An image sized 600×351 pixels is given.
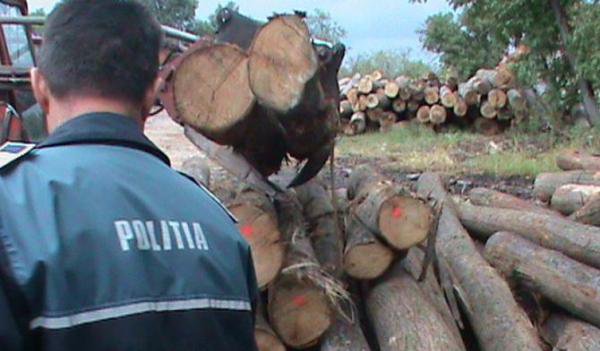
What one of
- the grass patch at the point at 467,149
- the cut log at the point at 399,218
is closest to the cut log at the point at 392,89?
the grass patch at the point at 467,149

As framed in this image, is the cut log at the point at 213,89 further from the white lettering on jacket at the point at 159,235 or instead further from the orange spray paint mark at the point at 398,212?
the white lettering on jacket at the point at 159,235

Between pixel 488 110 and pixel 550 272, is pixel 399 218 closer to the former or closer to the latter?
pixel 550 272

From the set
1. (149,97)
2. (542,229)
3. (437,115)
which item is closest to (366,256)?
(542,229)

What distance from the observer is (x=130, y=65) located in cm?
150

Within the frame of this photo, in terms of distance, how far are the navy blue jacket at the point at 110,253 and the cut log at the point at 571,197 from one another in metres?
4.98

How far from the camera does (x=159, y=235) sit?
1393mm

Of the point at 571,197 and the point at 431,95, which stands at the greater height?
the point at 571,197

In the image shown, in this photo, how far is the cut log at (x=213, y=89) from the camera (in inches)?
157

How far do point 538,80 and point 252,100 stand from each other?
32.6 feet

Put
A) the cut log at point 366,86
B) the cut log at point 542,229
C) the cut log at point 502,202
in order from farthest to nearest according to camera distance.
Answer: the cut log at point 366,86
the cut log at point 502,202
the cut log at point 542,229

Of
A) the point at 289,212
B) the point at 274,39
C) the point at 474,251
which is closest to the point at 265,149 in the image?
the point at 289,212

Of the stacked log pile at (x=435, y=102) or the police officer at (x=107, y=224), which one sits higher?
the police officer at (x=107, y=224)

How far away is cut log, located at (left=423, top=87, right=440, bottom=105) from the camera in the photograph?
14281 mm

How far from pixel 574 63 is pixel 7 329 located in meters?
12.0
